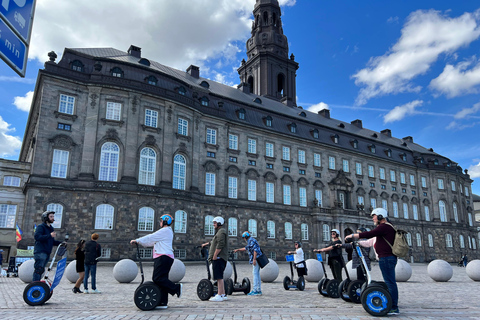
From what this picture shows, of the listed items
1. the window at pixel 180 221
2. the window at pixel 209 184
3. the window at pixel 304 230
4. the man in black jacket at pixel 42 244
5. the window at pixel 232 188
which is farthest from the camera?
the window at pixel 304 230

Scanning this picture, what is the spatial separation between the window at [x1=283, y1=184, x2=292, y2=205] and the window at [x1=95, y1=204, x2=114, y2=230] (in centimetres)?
2089

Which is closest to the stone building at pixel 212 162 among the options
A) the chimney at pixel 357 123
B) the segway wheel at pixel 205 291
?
the chimney at pixel 357 123

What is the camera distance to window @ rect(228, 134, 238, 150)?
41.5 m

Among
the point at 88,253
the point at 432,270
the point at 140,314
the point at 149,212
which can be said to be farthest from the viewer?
the point at 149,212

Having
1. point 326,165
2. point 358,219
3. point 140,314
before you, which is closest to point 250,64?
point 326,165

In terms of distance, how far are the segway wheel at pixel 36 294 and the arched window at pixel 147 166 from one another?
23.9 metres

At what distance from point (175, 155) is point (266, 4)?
40.4 meters

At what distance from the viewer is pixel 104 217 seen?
30312 millimetres

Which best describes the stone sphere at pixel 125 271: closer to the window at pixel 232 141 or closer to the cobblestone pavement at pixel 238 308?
the cobblestone pavement at pixel 238 308

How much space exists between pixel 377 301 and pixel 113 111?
29423 millimetres

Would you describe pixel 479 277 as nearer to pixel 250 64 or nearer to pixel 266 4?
pixel 250 64

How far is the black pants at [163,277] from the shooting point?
8.26 m

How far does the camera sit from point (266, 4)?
64312 mm

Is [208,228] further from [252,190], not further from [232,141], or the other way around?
[232,141]
